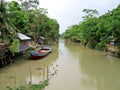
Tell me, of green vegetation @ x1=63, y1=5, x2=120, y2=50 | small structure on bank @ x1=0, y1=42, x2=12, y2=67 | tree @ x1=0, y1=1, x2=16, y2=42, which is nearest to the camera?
small structure on bank @ x1=0, y1=42, x2=12, y2=67

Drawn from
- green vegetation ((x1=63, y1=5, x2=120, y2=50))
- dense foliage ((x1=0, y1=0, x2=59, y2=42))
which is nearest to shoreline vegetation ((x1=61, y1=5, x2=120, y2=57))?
green vegetation ((x1=63, y1=5, x2=120, y2=50))

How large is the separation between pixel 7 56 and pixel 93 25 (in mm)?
22249

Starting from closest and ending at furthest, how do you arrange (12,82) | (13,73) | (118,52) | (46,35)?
(12,82)
(13,73)
(118,52)
(46,35)

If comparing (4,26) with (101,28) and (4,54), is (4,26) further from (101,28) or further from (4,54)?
(101,28)

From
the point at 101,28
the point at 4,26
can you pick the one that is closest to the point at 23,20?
the point at 4,26

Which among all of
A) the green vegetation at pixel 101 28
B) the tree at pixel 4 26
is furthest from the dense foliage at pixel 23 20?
the green vegetation at pixel 101 28

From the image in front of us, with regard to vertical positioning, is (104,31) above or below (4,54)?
above

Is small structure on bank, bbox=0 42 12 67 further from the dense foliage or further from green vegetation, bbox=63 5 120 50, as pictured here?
green vegetation, bbox=63 5 120 50

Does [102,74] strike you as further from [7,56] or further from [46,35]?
[46,35]

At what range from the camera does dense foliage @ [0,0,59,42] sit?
19.6m

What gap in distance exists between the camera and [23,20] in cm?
2625

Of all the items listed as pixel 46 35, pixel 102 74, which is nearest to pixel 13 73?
pixel 102 74

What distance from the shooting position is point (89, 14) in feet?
143

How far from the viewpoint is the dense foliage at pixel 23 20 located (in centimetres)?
1959
